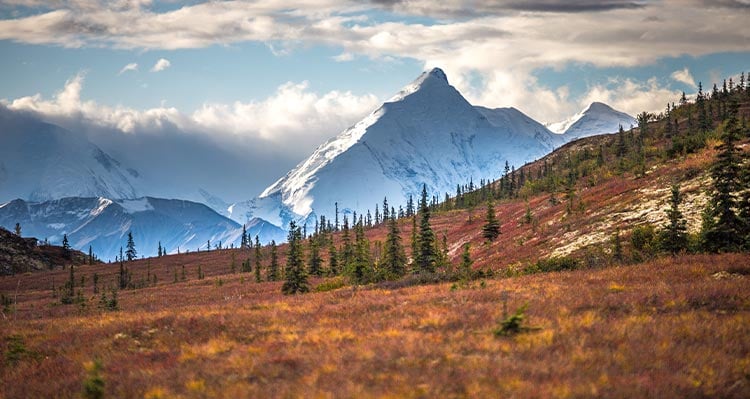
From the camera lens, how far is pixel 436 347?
11.6 metres

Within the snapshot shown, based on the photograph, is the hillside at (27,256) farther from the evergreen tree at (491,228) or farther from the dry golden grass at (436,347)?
the dry golden grass at (436,347)

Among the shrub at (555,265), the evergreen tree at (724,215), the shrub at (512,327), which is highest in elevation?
the evergreen tree at (724,215)

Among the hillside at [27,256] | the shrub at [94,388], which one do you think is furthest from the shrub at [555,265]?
the hillside at [27,256]

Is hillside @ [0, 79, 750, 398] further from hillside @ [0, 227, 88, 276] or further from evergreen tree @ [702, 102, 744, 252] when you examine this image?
hillside @ [0, 227, 88, 276]

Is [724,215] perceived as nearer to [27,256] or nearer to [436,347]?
[436,347]

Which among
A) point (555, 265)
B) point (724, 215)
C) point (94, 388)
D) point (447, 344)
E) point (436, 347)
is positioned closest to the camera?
point (94, 388)

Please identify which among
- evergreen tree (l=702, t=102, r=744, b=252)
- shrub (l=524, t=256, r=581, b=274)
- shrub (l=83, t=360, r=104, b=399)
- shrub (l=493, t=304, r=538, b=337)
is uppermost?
evergreen tree (l=702, t=102, r=744, b=252)

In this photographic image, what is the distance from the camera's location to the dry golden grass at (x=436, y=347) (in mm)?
9305

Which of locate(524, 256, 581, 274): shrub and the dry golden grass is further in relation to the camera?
locate(524, 256, 581, 274): shrub

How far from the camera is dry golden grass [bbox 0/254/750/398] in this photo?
9305mm

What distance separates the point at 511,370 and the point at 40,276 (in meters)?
139

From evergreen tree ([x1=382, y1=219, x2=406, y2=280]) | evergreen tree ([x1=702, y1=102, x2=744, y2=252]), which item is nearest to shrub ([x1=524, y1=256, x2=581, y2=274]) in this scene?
evergreen tree ([x1=702, y1=102, x2=744, y2=252])

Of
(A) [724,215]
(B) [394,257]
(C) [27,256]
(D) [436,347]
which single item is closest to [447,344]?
(D) [436,347]

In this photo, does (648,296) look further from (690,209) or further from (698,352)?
(690,209)
